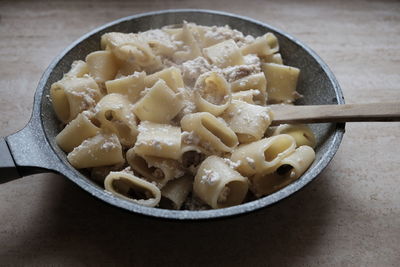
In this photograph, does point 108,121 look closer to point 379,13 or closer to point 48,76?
point 48,76

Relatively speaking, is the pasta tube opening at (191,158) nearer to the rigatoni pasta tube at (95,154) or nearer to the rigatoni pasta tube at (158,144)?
the rigatoni pasta tube at (158,144)

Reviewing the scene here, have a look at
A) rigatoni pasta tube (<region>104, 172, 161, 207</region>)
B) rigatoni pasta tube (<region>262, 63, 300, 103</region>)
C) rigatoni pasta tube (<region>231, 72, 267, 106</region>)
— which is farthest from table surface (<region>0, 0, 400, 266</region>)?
rigatoni pasta tube (<region>231, 72, 267, 106</region>)

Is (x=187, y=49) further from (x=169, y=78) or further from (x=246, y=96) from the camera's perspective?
(x=246, y=96)

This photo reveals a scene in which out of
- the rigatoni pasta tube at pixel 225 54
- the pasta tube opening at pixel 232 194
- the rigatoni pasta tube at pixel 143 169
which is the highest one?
the rigatoni pasta tube at pixel 225 54

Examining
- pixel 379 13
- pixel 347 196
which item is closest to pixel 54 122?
pixel 347 196

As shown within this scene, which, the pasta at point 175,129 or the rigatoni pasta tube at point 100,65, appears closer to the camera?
the pasta at point 175,129

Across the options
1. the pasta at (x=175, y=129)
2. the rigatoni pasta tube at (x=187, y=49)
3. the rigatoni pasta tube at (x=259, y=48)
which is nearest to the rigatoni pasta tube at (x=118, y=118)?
the pasta at (x=175, y=129)

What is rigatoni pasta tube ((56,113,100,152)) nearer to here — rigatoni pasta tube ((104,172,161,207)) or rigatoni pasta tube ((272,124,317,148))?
rigatoni pasta tube ((104,172,161,207))
